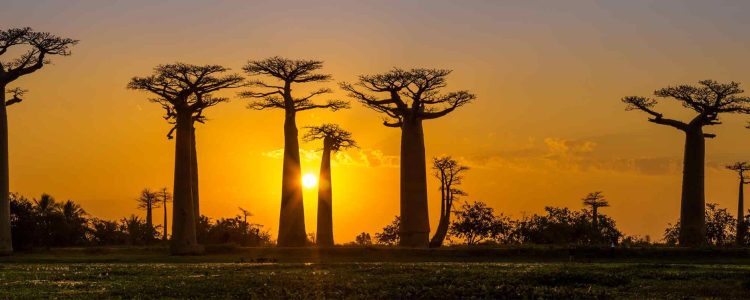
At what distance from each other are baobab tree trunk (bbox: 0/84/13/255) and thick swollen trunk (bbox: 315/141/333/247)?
21472 mm

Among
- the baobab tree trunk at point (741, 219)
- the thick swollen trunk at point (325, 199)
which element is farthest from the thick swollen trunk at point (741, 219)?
the thick swollen trunk at point (325, 199)

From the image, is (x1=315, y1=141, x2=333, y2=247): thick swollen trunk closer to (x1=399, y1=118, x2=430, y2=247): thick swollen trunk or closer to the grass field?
(x1=399, y1=118, x2=430, y2=247): thick swollen trunk

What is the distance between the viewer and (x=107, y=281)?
30.0m

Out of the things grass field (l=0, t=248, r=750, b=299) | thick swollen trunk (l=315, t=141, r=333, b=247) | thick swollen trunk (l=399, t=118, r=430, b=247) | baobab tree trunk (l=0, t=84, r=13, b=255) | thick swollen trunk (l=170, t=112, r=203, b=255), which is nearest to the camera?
grass field (l=0, t=248, r=750, b=299)

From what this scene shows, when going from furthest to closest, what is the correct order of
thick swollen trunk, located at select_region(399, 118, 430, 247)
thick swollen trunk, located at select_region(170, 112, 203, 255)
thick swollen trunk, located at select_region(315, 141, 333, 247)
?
thick swollen trunk, located at select_region(315, 141, 333, 247) < thick swollen trunk, located at select_region(399, 118, 430, 247) < thick swollen trunk, located at select_region(170, 112, 203, 255)

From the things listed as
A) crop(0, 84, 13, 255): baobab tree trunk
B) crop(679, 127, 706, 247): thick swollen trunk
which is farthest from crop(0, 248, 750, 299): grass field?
crop(679, 127, 706, 247): thick swollen trunk

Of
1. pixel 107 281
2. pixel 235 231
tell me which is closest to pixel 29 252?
pixel 235 231

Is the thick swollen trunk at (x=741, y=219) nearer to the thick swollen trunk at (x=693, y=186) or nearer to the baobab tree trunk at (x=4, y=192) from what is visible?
the thick swollen trunk at (x=693, y=186)

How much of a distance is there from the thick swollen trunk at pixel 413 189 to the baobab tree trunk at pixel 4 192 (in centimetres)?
2329

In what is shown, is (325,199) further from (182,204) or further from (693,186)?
(693,186)

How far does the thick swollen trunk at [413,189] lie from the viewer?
63.8m

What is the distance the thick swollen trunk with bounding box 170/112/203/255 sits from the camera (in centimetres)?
6091

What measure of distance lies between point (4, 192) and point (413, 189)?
24.3 metres

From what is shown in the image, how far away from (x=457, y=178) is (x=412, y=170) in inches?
586
